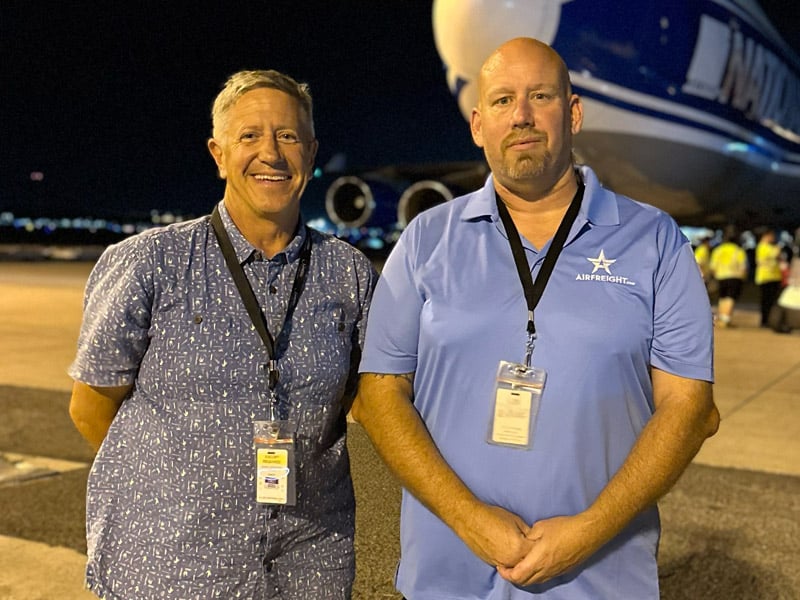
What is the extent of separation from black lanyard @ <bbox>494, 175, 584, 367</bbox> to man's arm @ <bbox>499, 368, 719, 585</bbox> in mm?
308

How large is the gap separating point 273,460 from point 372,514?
639 mm

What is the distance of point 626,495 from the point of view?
1.81 metres

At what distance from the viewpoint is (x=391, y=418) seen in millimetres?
1947

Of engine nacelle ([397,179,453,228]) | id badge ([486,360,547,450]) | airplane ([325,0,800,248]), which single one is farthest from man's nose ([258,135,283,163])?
engine nacelle ([397,179,453,228])

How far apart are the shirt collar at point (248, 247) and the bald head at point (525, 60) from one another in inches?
22.7

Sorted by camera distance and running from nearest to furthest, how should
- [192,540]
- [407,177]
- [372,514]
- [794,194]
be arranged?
[192,540] → [372,514] → [794,194] → [407,177]

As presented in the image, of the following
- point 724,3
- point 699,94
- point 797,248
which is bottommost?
point 797,248

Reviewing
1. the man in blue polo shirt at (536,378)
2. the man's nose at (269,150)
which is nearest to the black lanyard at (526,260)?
the man in blue polo shirt at (536,378)

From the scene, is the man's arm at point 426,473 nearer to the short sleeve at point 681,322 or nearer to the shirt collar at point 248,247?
the shirt collar at point 248,247

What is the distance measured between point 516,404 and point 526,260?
12.6 inches

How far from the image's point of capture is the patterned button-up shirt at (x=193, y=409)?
1944 mm

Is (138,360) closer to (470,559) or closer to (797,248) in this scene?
(470,559)

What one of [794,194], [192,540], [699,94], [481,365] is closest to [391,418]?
[481,365]

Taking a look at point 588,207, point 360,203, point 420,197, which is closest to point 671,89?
point 420,197
